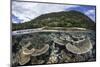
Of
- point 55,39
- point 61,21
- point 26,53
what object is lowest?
point 26,53

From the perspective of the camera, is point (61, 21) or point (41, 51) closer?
point (41, 51)

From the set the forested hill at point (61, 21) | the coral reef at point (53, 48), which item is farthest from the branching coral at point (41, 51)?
the forested hill at point (61, 21)

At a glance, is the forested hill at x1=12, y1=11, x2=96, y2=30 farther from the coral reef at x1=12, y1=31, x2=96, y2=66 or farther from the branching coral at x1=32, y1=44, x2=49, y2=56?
the branching coral at x1=32, y1=44, x2=49, y2=56

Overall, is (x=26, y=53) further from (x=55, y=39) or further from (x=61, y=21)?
(x=61, y=21)

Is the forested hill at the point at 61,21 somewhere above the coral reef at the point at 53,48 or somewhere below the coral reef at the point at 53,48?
above

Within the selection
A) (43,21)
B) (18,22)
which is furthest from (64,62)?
(18,22)

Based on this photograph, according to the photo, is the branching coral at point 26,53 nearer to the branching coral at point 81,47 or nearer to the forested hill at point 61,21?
the forested hill at point 61,21

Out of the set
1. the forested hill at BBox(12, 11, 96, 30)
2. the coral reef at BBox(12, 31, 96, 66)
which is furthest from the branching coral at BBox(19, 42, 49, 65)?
the forested hill at BBox(12, 11, 96, 30)

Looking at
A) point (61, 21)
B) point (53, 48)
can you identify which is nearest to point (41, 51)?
point (53, 48)

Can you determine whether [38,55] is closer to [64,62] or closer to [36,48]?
[36,48]

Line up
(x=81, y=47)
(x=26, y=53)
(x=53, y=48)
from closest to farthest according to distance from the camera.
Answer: (x=26, y=53), (x=53, y=48), (x=81, y=47)
